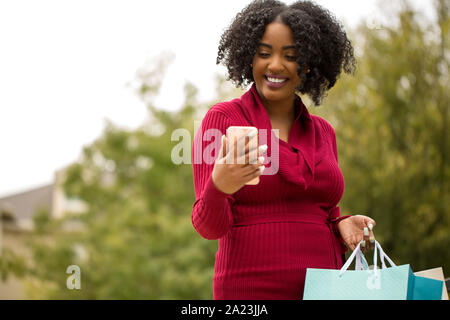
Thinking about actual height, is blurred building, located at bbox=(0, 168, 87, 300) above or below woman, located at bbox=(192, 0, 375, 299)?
above

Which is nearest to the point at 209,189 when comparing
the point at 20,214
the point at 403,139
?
the point at 403,139

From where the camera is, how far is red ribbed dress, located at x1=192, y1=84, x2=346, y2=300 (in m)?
1.56

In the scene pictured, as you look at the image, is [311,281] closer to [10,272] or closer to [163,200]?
[163,200]

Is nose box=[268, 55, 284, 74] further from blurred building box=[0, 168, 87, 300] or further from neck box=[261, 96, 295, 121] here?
blurred building box=[0, 168, 87, 300]

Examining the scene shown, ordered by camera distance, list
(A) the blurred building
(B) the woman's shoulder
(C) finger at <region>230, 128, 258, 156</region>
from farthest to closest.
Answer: (A) the blurred building
(B) the woman's shoulder
(C) finger at <region>230, 128, 258, 156</region>

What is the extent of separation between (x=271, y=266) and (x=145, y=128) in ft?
44.6

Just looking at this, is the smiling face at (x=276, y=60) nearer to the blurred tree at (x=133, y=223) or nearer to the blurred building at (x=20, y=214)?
the blurred tree at (x=133, y=223)

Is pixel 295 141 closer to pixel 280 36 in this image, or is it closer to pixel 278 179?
pixel 278 179

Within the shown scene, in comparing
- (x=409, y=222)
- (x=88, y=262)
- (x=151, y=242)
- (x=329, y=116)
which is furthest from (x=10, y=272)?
(x=409, y=222)

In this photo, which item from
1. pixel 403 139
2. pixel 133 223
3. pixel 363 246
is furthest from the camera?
pixel 133 223

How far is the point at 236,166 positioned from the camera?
1.31 meters

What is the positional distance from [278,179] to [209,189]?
0.27 m

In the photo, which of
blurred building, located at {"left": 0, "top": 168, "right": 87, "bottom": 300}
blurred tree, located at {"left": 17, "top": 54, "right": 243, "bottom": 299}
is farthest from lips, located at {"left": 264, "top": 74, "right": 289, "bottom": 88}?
blurred building, located at {"left": 0, "top": 168, "right": 87, "bottom": 300}

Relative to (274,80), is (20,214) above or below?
above
